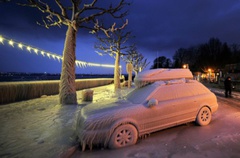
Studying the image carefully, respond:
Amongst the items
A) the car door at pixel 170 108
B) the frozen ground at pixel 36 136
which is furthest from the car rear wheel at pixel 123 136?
the frozen ground at pixel 36 136

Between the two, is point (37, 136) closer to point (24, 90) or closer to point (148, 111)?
point (148, 111)

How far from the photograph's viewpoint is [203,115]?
6.13 m

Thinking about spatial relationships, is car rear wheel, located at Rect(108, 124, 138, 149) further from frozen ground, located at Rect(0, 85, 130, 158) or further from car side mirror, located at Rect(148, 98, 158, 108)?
frozen ground, located at Rect(0, 85, 130, 158)

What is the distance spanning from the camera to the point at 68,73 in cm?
1049

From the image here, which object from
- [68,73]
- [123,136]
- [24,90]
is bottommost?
[123,136]

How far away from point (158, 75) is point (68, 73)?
6.19 m

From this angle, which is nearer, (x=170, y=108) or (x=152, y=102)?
(x=152, y=102)

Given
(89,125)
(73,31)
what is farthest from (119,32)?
(89,125)

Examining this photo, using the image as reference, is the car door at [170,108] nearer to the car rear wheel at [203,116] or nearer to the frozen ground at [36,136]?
the car rear wheel at [203,116]

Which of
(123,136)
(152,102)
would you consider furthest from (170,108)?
(123,136)

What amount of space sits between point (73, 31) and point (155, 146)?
8.55m

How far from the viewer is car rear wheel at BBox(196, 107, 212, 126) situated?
6.03 metres

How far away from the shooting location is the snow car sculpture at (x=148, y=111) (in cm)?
441

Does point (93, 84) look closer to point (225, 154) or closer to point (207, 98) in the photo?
point (207, 98)
